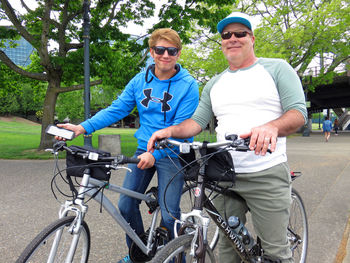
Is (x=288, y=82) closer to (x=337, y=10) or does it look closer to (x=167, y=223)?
(x=167, y=223)

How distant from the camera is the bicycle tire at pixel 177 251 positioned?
1.48m

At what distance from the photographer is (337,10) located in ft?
62.2

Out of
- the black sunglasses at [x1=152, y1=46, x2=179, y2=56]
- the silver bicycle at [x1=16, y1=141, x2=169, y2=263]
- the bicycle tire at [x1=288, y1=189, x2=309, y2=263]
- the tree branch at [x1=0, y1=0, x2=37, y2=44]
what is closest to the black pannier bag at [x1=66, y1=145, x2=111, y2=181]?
the silver bicycle at [x1=16, y1=141, x2=169, y2=263]

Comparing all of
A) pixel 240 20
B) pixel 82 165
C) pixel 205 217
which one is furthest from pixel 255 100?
pixel 82 165

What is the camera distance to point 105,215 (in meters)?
4.20

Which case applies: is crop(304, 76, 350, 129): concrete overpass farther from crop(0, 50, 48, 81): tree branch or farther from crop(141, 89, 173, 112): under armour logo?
crop(141, 89, 173, 112): under armour logo

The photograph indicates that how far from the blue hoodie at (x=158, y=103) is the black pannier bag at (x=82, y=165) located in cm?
43

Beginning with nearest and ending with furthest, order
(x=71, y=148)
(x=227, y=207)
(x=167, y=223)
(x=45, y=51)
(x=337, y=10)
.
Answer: (x=71, y=148) → (x=227, y=207) → (x=167, y=223) → (x=45, y=51) → (x=337, y=10)

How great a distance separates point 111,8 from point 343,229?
438 inches

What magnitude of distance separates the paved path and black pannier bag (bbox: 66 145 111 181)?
4.85 feet

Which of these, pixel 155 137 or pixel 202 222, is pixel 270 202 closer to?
pixel 202 222

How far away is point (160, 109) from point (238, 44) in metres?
0.80

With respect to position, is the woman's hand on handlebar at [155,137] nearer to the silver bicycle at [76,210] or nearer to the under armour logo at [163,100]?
the silver bicycle at [76,210]

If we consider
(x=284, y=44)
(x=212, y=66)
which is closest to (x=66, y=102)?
(x=212, y=66)
